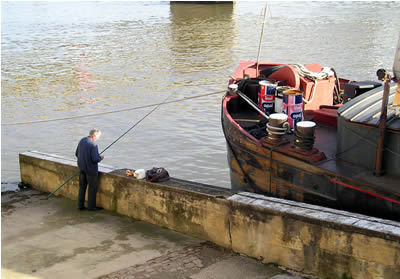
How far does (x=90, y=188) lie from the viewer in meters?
8.95

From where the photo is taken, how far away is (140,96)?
20.5m

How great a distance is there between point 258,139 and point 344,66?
653 inches

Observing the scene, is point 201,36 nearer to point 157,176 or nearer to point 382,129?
point 157,176

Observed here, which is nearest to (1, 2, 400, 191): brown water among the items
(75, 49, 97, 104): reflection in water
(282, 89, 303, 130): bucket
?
(75, 49, 97, 104): reflection in water

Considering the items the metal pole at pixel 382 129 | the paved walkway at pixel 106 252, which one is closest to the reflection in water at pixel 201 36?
the paved walkway at pixel 106 252

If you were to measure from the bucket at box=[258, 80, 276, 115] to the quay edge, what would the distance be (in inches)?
102

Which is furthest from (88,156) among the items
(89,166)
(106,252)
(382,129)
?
(382,129)

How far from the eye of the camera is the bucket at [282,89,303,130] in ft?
29.0

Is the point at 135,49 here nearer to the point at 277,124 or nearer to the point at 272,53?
the point at 272,53

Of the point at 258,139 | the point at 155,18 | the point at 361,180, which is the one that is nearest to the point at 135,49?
the point at 155,18

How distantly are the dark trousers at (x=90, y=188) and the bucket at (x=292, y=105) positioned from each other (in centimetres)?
336

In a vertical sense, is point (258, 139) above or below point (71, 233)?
above

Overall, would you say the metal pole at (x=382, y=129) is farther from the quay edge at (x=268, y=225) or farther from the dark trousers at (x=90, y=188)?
the dark trousers at (x=90, y=188)

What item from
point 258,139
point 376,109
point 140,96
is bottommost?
point 140,96
